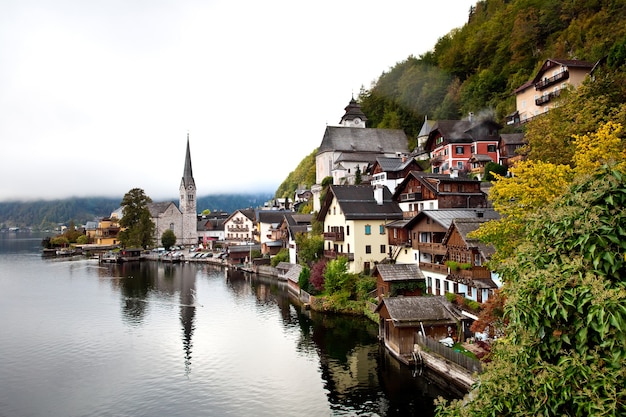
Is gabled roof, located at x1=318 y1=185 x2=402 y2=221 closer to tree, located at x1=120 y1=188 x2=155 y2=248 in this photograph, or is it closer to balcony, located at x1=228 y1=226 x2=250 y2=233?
balcony, located at x1=228 y1=226 x2=250 y2=233

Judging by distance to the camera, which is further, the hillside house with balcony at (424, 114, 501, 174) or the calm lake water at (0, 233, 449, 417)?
the hillside house with balcony at (424, 114, 501, 174)

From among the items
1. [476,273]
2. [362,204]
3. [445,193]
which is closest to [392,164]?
[362,204]

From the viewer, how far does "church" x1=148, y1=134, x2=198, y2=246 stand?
404 feet

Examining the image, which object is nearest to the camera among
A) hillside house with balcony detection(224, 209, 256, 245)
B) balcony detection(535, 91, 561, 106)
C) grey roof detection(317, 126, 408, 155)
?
balcony detection(535, 91, 561, 106)

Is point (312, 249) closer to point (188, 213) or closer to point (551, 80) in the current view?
point (551, 80)

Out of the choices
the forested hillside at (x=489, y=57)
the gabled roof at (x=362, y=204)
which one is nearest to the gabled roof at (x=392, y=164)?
the gabled roof at (x=362, y=204)

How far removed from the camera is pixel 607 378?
6.33 metres

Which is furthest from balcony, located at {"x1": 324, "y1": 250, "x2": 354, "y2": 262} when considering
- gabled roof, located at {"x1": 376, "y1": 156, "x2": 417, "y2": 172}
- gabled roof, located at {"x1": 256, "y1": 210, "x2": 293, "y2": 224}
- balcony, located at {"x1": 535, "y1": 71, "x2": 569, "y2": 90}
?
gabled roof, located at {"x1": 256, "y1": 210, "x2": 293, "y2": 224}

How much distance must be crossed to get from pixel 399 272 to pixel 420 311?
8490 mm

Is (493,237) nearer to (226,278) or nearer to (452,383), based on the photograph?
(452,383)

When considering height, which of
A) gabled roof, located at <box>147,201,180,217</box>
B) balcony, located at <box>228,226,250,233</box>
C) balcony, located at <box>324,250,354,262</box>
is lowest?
balcony, located at <box>324,250,354,262</box>

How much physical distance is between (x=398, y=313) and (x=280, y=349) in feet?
30.7

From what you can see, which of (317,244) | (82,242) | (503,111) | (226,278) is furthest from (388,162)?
(82,242)

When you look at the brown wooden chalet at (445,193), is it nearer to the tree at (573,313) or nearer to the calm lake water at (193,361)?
the calm lake water at (193,361)
